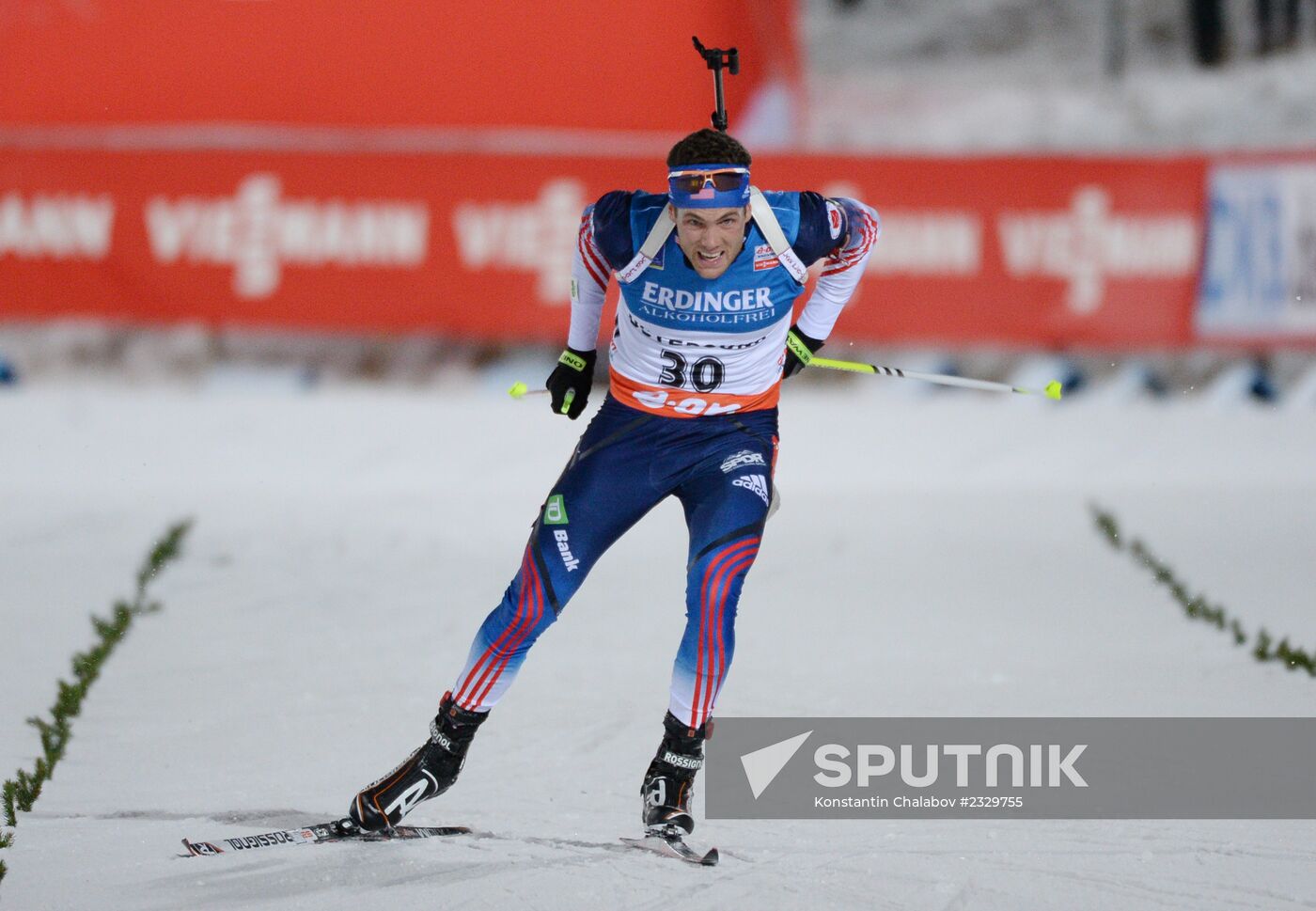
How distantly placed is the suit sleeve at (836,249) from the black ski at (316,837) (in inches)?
81.0

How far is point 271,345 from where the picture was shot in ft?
43.2

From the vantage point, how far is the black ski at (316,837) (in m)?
4.80

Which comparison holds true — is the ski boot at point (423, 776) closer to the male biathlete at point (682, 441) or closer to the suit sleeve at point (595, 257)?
the male biathlete at point (682, 441)

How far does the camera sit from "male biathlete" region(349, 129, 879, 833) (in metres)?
4.82

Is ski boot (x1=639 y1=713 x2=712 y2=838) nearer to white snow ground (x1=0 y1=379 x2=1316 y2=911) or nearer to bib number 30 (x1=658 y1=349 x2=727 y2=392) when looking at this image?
white snow ground (x1=0 y1=379 x2=1316 y2=911)

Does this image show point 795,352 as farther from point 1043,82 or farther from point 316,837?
point 1043,82

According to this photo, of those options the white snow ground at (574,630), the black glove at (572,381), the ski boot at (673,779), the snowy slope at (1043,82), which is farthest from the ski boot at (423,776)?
the snowy slope at (1043,82)

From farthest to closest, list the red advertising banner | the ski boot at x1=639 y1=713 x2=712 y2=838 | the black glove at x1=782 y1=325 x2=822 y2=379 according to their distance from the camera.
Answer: the red advertising banner < the black glove at x1=782 y1=325 x2=822 y2=379 < the ski boot at x1=639 y1=713 x2=712 y2=838

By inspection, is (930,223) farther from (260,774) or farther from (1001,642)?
(260,774)

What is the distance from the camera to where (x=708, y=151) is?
4781mm

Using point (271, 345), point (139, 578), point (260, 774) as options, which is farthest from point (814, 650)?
point (271, 345)

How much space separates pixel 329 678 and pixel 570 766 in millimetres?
1499

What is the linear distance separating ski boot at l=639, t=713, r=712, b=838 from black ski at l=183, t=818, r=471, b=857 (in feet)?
1.92

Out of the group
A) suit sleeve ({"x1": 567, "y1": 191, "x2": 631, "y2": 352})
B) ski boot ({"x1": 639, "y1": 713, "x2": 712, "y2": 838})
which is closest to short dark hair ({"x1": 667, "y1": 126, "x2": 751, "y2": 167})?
suit sleeve ({"x1": 567, "y1": 191, "x2": 631, "y2": 352})
